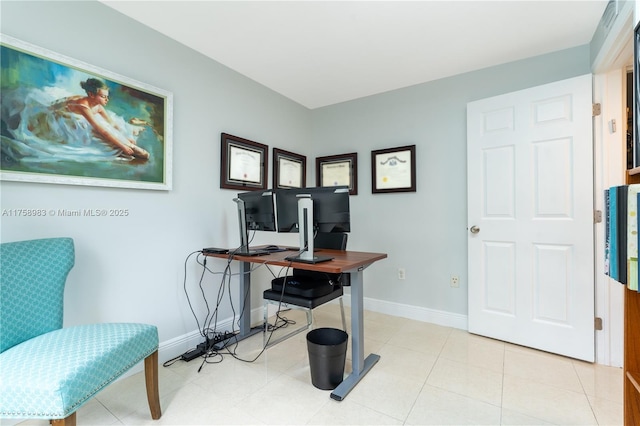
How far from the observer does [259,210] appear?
2.15 meters

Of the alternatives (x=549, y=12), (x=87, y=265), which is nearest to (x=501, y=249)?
(x=549, y=12)

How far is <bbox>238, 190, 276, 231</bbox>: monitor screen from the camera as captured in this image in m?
2.09

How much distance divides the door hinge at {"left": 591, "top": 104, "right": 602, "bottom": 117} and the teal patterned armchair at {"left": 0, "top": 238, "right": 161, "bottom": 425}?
10.2ft

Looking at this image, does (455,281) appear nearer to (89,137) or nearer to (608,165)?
(608,165)

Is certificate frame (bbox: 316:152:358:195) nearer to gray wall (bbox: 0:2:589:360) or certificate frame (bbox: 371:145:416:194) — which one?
gray wall (bbox: 0:2:589:360)

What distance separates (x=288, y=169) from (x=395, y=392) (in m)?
2.30

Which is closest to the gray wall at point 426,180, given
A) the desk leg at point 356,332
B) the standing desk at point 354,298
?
the standing desk at point 354,298

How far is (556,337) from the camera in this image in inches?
83.4

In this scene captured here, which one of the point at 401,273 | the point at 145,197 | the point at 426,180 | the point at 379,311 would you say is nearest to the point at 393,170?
the point at 426,180

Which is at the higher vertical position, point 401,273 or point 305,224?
point 305,224

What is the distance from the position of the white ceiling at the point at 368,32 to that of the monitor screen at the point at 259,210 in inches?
45.5

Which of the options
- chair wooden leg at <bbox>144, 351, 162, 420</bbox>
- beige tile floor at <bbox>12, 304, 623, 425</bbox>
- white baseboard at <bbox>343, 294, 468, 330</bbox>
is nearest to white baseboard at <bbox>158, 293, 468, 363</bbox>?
white baseboard at <bbox>343, 294, 468, 330</bbox>

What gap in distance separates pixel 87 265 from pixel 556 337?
320cm
